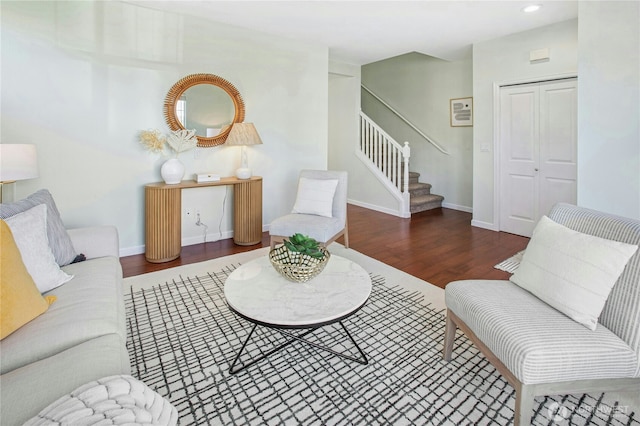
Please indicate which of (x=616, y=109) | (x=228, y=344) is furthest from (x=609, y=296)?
(x=616, y=109)

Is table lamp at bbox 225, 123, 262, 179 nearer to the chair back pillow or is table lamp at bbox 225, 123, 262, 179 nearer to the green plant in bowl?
the chair back pillow

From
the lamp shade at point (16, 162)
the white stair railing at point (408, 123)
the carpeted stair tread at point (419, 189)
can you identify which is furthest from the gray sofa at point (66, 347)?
the white stair railing at point (408, 123)

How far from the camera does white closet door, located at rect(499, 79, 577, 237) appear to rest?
3975 mm

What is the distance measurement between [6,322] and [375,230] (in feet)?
12.8

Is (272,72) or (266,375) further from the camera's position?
(272,72)

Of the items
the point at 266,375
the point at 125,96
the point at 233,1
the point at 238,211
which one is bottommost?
the point at 266,375

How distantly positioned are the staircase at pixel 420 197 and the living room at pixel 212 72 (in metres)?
1.05

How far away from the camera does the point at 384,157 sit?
5789 mm

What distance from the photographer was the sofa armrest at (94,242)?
221 centimetres

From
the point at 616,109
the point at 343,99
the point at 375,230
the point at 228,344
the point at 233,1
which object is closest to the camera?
the point at 228,344

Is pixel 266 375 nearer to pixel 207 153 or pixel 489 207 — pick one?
pixel 207 153

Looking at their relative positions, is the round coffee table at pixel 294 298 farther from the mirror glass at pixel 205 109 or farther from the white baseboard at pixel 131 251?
the mirror glass at pixel 205 109

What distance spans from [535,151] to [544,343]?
12.2ft

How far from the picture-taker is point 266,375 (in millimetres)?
1727
